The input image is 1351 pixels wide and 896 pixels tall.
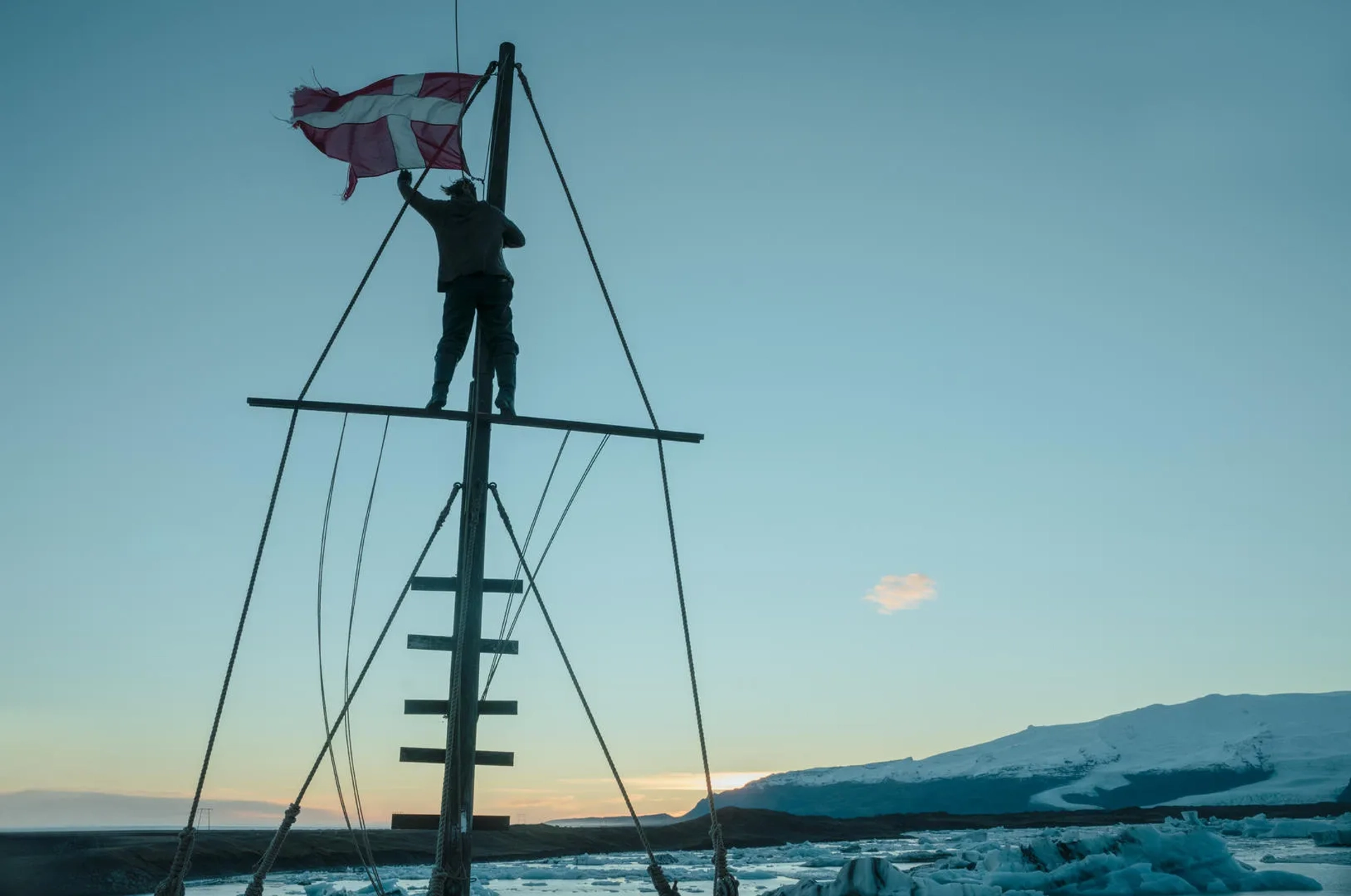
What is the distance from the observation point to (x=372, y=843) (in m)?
44.6

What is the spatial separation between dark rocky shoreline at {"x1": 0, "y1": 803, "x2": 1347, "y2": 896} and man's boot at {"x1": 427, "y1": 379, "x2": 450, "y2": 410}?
88.5ft

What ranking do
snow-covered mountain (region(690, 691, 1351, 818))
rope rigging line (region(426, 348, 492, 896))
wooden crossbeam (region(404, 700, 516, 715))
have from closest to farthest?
rope rigging line (region(426, 348, 492, 896))
wooden crossbeam (region(404, 700, 516, 715))
snow-covered mountain (region(690, 691, 1351, 818))

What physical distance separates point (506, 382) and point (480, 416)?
317 mm

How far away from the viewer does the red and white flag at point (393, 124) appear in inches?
310

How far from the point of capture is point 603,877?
3725 centimetres

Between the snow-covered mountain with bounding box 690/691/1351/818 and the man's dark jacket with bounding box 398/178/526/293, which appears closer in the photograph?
the man's dark jacket with bounding box 398/178/526/293

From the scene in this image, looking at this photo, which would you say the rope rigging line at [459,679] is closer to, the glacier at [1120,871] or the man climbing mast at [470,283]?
the man climbing mast at [470,283]

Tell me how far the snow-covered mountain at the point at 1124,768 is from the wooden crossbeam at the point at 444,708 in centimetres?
7494

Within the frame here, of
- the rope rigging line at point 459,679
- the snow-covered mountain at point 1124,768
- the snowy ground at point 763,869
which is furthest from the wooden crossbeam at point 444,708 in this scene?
the snow-covered mountain at point 1124,768

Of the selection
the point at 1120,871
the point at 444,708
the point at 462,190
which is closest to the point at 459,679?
the point at 444,708

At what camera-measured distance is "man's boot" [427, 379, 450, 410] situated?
7016 millimetres

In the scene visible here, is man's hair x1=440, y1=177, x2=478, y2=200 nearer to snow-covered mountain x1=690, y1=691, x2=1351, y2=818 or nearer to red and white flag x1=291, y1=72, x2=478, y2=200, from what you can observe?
red and white flag x1=291, y1=72, x2=478, y2=200

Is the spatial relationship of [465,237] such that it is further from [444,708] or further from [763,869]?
[763,869]

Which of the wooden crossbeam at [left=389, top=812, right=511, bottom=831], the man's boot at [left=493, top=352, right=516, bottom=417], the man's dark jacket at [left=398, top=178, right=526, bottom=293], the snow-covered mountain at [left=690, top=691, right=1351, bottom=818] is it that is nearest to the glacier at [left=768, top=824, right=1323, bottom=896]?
the wooden crossbeam at [left=389, top=812, right=511, bottom=831]
